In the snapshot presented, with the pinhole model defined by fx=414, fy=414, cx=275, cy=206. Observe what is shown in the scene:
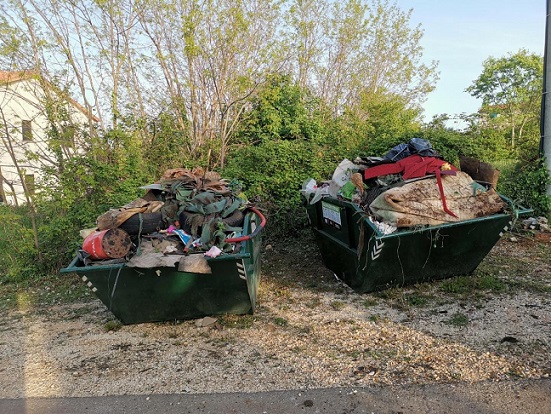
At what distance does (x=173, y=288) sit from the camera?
4.07 meters


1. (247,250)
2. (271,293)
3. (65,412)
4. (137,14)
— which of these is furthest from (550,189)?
(137,14)

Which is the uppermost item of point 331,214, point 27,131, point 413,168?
point 27,131

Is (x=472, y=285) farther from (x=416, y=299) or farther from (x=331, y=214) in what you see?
(x=331, y=214)

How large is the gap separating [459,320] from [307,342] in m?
1.53

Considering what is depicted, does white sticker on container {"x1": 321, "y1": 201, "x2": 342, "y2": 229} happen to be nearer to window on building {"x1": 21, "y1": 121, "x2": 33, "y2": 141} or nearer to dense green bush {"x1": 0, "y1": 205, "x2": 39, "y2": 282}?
dense green bush {"x1": 0, "y1": 205, "x2": 39, "y2": 282}

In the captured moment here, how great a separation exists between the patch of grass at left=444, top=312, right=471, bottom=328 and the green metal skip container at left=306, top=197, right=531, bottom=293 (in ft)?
2.43

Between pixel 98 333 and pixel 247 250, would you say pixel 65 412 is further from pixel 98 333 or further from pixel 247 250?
pixel 247 250

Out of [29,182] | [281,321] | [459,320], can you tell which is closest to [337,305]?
[281,321]

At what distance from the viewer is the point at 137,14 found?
856 cm

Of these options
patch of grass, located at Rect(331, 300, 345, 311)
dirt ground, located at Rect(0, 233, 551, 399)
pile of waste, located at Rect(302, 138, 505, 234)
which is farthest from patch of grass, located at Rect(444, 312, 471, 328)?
patch of grass, located at Rect(331, 300, 345, 311)

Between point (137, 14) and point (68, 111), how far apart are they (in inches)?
103

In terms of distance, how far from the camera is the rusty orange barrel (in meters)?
3.84

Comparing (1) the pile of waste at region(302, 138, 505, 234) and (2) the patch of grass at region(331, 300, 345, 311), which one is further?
(2) the patch of grass at region(331, 300, 345, 311)

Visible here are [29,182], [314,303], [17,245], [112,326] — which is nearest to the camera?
[112,326]
